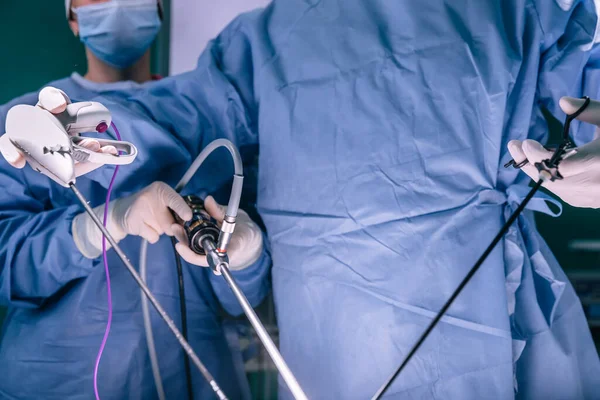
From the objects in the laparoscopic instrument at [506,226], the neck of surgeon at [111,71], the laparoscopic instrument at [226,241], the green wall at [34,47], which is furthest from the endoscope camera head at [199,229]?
the green wall at [34,47]

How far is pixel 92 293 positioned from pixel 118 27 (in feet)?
2.14

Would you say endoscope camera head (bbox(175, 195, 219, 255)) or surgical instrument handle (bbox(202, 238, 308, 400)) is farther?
endoscope camera head (bbox(175, 195, 219, 255))

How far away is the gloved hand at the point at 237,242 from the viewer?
0.95 meters

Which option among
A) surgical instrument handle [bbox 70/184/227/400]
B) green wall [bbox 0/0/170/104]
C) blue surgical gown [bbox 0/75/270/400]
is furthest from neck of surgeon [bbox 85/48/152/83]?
surgical instrument handle [bbox 70/184/227/400]

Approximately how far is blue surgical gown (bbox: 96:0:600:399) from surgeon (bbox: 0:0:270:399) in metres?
0.22

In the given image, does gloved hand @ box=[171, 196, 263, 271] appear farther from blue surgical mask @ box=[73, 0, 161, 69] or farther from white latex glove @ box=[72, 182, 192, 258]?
blue surgical mask @ box=[73, 0, 161, 69]

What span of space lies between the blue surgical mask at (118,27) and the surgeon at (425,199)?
0.52m

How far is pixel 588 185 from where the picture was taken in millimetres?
787

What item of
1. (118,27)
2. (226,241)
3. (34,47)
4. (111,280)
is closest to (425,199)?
(226,241)

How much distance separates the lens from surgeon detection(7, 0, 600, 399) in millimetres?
873

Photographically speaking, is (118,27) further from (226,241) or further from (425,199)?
(425,199)

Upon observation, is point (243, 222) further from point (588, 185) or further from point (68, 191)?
point (588, 185)

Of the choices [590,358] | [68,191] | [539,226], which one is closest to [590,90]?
[590,358]

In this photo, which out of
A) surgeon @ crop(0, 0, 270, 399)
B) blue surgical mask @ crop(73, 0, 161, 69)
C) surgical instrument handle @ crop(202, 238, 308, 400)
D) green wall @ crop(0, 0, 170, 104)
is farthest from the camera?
green wall @ crop(0, 0, 170, 104)
